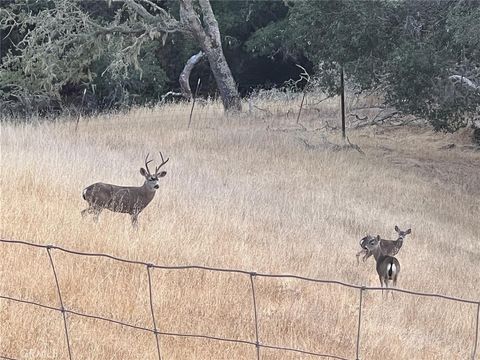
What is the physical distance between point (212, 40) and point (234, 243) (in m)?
15.5

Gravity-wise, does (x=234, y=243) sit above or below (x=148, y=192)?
below

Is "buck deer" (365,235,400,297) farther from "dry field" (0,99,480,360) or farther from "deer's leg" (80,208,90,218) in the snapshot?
"deer's leg" (80,208,90,218)

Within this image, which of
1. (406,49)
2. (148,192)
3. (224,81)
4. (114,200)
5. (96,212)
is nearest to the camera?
(96,212)

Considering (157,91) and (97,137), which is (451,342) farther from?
(157,91)

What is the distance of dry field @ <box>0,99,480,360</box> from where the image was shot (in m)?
6.01

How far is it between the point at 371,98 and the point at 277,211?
15903 millimetres

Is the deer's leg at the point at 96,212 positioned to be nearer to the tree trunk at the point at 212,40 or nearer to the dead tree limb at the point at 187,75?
the tree trunk at the point at 212,40

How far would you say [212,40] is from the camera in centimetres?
2325

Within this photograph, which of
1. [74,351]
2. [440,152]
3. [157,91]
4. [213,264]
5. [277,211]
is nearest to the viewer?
[74,351]

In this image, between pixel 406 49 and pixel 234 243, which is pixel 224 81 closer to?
pixel 406 49

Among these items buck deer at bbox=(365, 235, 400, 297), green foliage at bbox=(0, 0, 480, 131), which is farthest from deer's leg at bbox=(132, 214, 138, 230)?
green foliage at bbox=(0, 0, 480, 131)

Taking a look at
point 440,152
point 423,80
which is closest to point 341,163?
point 423,80

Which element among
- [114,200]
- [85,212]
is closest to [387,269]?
[114,200]

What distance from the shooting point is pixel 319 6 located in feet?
56.4
